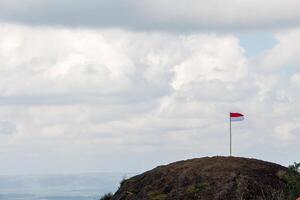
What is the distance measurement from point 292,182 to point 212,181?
523 centimetres

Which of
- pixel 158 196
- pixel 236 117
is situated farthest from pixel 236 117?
pixel 158 196

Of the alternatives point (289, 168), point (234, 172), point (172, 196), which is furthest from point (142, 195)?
point (289, 168)

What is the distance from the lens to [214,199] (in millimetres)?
56438

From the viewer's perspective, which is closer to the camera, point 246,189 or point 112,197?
point 246,189

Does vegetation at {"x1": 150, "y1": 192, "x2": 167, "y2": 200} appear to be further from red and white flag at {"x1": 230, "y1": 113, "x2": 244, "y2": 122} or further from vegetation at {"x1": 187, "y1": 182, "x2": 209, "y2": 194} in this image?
red and white flag at {"x1": 230, "y1": 113, "x2": 244, "y2": 122}

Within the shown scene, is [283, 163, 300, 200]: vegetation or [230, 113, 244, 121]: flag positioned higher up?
[230, 113, 244, 121]: flag

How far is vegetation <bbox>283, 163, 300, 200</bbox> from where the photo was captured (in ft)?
183

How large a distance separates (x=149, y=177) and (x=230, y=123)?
7.12m

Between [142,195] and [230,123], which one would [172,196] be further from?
[230,123]

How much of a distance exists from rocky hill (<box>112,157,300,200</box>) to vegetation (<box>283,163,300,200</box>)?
39cm

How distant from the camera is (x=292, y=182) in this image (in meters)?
56.9

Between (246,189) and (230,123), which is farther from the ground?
(230,123)

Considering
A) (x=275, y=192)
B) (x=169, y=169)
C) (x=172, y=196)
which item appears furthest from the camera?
(x=169, y=169)

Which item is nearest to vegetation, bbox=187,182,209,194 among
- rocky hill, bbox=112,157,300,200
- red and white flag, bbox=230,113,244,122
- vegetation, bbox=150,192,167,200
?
rocky hill, bbox=112,157,300,200
